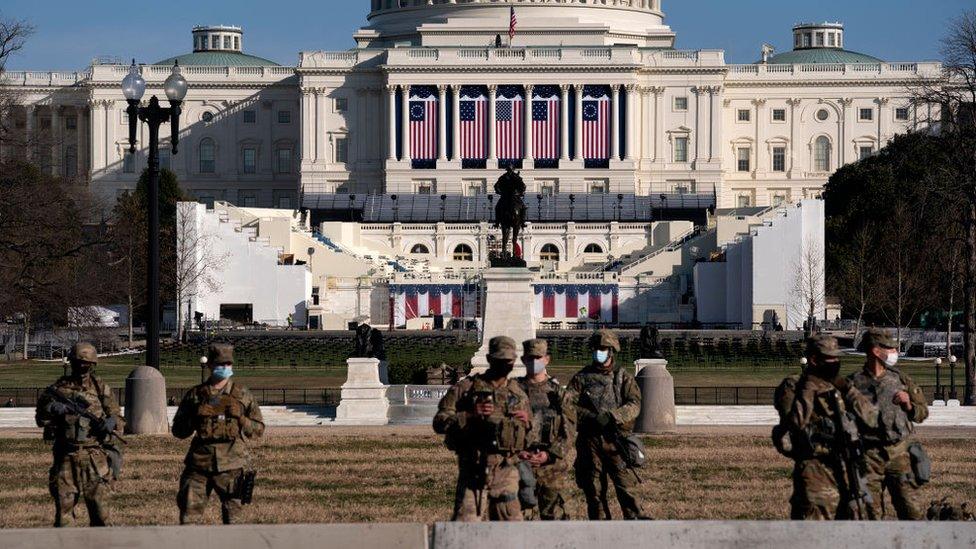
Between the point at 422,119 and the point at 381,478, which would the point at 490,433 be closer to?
the point at 381,478

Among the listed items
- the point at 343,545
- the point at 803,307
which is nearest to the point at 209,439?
the point at 343,545

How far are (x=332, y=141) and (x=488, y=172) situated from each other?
41.6 ft

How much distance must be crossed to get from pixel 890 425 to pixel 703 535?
3814mm

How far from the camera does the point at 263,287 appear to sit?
118062mm

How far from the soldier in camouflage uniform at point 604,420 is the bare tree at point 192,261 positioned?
8033 cm

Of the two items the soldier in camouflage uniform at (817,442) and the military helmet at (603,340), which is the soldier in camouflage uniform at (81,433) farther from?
the soldier in camouflage uniform at (817,442)

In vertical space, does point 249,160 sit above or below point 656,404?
above

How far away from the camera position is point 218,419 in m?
23.8

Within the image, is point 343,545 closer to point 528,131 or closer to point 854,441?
point 854,441

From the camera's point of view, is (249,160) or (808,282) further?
(249,160)

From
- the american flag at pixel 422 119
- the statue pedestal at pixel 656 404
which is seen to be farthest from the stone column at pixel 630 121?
the statue pedestal at pixel 656 404

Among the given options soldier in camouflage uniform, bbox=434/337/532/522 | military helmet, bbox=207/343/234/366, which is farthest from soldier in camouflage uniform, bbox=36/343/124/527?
soldier in camouflage uniform, bbox=434/337/532/522

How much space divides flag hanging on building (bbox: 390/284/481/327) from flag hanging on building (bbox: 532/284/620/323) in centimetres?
349

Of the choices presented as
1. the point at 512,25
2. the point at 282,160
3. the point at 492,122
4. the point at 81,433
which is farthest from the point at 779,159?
the point at 81,433
